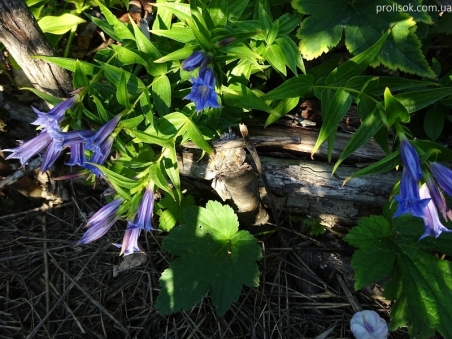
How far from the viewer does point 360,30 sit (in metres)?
2.30

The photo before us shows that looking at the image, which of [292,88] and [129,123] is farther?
[292,88]

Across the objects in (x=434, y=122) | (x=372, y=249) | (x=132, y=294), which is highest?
(x=434, y=122)

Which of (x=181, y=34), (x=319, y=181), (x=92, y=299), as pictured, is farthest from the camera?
(x=92, y=299)

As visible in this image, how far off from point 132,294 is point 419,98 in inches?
69.1

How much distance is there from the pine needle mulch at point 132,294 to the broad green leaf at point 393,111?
1.05 metres

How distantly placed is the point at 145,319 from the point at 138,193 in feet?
2.85

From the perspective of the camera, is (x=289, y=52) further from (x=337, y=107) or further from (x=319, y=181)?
(x=319, y=181)

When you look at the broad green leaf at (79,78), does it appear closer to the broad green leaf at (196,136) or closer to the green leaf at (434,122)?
the broad green leaf at (196,136)

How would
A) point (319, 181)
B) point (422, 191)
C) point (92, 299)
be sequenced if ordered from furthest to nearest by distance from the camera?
1. point (92, 299)
2. point (319, 181)
3. point (422, 191)

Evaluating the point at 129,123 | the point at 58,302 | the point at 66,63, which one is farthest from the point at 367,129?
the point at 58,302

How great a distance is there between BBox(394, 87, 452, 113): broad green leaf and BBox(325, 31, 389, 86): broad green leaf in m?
0.22

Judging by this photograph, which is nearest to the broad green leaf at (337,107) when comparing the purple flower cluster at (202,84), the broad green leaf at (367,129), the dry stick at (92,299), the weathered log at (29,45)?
the broad green leaf at (367,129)

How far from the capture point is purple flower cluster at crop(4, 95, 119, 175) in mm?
1909

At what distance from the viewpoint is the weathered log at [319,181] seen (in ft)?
8.24
